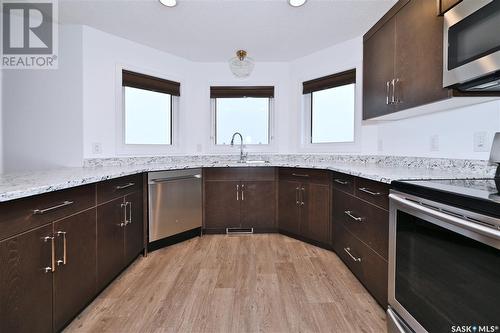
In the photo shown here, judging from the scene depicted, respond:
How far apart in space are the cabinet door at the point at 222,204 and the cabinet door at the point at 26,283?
193cm

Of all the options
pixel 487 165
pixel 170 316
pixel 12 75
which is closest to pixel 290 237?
pixel 170 316

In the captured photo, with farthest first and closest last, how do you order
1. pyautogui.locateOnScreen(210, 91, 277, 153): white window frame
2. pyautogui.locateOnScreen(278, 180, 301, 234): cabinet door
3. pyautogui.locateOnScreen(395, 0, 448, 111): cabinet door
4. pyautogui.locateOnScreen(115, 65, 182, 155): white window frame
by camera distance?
pyautogui.locateOnScreen(210, 91, 277, 153): white window frame, pyautogui.locateOnScreen(278, 180, 301, 234): cabinet door, pyautogui.locateOnScreen(115, 65, 182, 155): white window frame, pyautogui.locateOnScreen(395, 0, 448, 111): cabinet door

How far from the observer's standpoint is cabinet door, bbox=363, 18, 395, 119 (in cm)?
193

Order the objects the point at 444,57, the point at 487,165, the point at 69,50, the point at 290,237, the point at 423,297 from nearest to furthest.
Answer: the point at 423,297
the point at 444,57
the point at 487,165
the point at 69,50
the point at 290,237

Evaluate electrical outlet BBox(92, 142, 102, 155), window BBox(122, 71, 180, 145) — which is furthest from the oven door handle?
window BBox(122, 71, 180, 145)

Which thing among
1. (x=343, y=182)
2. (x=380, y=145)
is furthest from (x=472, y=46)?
(x=380, y=145)

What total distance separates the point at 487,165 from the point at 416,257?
34.0 inches

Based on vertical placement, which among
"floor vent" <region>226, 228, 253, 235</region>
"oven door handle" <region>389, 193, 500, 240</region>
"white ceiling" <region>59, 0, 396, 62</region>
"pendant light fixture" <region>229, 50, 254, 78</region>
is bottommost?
"floor vent" <region>226, 228, 253, 235</region>

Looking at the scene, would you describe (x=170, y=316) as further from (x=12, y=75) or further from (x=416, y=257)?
(x=12, y=75)

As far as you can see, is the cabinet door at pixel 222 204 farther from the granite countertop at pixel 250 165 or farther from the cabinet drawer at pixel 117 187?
the cabinet drawer at pixel 117 187

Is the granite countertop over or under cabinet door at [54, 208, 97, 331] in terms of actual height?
over

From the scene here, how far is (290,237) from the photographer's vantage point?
10.0ft

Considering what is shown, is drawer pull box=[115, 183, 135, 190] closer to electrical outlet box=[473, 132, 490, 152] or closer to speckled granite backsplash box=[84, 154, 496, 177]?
speckled granite backsplash box=[84, 154, 496, 177]

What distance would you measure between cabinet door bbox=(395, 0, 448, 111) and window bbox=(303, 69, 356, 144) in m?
1.21
